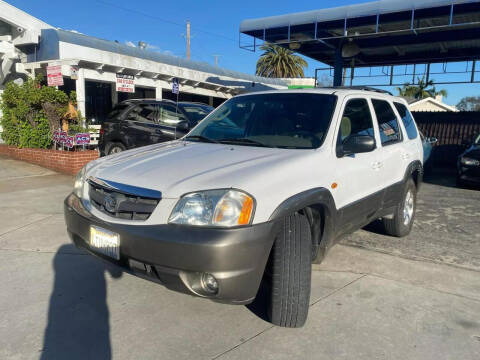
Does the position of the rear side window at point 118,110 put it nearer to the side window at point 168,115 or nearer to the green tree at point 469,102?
the side window at point 168,115

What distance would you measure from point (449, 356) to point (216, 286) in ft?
5.21

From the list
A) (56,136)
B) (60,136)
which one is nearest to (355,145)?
(60,136)

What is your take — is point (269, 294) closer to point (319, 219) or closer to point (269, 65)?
point (319, 219)

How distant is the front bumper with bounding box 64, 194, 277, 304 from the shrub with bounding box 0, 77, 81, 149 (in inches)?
329

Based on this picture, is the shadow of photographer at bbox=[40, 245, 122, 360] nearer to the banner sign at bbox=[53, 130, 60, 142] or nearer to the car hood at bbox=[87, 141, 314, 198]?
the car hood at bbox=[87, 141, 314, 198]

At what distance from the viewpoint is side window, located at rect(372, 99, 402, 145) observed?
13.6 ft

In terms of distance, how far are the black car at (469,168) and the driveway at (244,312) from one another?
4.51m

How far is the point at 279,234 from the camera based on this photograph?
8.41 feet

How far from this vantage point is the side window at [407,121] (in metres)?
4.88

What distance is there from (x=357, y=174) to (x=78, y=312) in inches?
102

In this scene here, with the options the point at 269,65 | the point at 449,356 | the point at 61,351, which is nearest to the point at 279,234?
the point at 449,356

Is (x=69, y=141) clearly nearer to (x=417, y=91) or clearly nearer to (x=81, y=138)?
(x=81, y=138)

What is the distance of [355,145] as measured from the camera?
3.22 m

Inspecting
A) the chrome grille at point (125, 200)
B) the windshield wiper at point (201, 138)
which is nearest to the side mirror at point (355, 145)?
the windshield wiper at point (201, 138)
